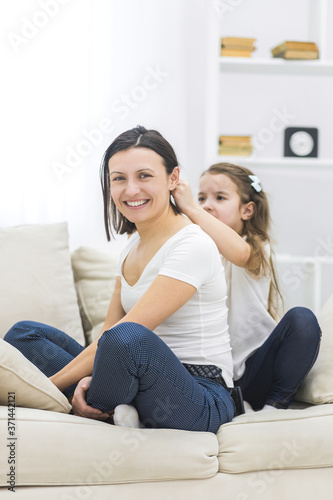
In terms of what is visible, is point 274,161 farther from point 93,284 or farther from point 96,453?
point 96,453

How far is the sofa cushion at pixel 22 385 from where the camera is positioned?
4.02 feet

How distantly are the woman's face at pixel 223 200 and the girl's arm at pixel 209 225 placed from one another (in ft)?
0.66

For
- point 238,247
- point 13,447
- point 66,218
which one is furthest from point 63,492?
point 66,218

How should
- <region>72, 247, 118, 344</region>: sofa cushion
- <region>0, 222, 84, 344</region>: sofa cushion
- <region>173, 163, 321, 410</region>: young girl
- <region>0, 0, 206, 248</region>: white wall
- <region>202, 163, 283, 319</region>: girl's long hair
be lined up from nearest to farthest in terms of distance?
1. <region>173, 163, 321, 410</region>: young girl
2. <region>202, 163, 283, 319</region>: girl's long hair
3. <region>0, 222, 84, 344</region>: sofa cushion
4. <region>72, 247, 118, 344</region>: sofa cushion
5. <region>0, 0, 206, 248</region>: white wall

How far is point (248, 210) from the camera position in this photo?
184 centimetres

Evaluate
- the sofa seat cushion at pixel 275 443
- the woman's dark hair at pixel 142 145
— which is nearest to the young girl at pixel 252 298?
the woman's dark hair at pixel 142 145

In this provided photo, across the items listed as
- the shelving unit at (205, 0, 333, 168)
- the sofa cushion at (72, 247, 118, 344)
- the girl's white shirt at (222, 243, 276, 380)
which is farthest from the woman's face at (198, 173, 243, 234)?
the shelving unit at (205, 0, 333, 168)

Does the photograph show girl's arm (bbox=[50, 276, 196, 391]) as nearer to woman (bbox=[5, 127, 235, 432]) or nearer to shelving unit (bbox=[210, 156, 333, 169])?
woman (bbox=[5, 127, 235, 432])

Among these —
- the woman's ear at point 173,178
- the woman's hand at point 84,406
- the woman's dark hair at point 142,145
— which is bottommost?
the woman's hand at point 84,406

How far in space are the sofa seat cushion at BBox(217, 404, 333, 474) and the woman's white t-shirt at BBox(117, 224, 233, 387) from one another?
0.48 ft

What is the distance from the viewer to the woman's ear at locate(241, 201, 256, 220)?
1.83 metres

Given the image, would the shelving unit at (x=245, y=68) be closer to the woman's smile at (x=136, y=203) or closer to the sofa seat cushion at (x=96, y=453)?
the woman's smile at (x=136, y=203)

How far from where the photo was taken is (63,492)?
1.21m

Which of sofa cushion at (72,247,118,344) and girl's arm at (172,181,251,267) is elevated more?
girl's arm at (172,181,251,267)
